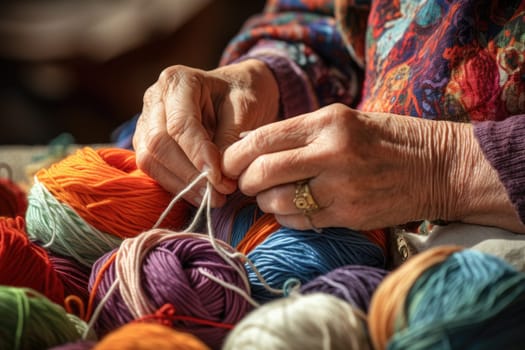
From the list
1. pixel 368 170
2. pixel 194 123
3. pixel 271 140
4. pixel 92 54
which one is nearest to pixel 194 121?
pixel 194 123

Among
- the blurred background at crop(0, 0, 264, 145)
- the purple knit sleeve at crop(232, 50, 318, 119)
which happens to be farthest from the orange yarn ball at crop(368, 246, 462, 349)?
the blurred background at crop(0, 0, 264, 145)

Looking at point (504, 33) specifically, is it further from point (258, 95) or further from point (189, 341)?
point (189, 341)

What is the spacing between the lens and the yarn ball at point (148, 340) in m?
0.51

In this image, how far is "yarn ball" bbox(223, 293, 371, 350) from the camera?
0.52 m

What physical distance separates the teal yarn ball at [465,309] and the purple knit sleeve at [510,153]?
7.3 inches

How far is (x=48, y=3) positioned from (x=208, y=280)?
2737 mm

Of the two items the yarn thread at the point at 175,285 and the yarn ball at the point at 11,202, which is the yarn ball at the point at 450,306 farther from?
the yarn ball at the point at 11,202

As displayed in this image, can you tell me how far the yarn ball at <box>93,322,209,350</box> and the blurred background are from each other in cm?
234

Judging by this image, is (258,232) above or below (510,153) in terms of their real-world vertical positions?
below

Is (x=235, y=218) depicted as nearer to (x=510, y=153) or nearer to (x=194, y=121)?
(x=194, y=121)

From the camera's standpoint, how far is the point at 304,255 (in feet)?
2.40

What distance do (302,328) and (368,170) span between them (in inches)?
10.3

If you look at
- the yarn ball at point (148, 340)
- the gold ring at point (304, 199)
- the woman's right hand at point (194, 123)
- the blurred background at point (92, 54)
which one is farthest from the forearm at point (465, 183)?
the blurred background at point (92, 54)

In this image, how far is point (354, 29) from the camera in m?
1.16
